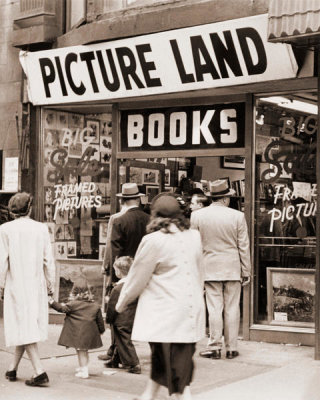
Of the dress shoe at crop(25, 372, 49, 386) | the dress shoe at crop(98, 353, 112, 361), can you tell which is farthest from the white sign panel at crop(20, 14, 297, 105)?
the dress shoe at crop(25, 372, 49, 386)

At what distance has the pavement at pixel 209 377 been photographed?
282 inches

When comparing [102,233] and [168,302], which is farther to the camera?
[102,233]

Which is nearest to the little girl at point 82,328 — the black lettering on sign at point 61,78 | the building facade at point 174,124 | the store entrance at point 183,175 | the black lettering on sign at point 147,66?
the building facade at point 174,124

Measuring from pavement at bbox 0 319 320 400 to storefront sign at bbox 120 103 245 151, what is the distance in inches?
103

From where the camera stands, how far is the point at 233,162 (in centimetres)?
1041

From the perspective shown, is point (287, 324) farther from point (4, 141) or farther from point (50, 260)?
point (4, 141)

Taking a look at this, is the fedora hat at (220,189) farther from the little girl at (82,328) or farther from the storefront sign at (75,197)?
the storefront sign at (75,197)

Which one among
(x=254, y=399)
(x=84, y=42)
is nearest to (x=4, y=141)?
(x=84, y=42)

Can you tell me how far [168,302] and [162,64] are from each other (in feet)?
15.8

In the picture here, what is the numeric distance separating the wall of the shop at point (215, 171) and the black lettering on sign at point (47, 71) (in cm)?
242

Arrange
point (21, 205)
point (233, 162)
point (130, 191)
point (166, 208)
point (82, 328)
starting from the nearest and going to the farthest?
1. point (166, 208)
2. point (21, 205)
3. point (82, 328)
4. point (130, 191)
5. point (233, 162)

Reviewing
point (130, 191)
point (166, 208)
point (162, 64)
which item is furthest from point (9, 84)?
point (166, 208)

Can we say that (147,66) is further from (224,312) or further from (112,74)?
(224,312)

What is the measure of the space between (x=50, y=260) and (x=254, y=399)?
7.43ft
